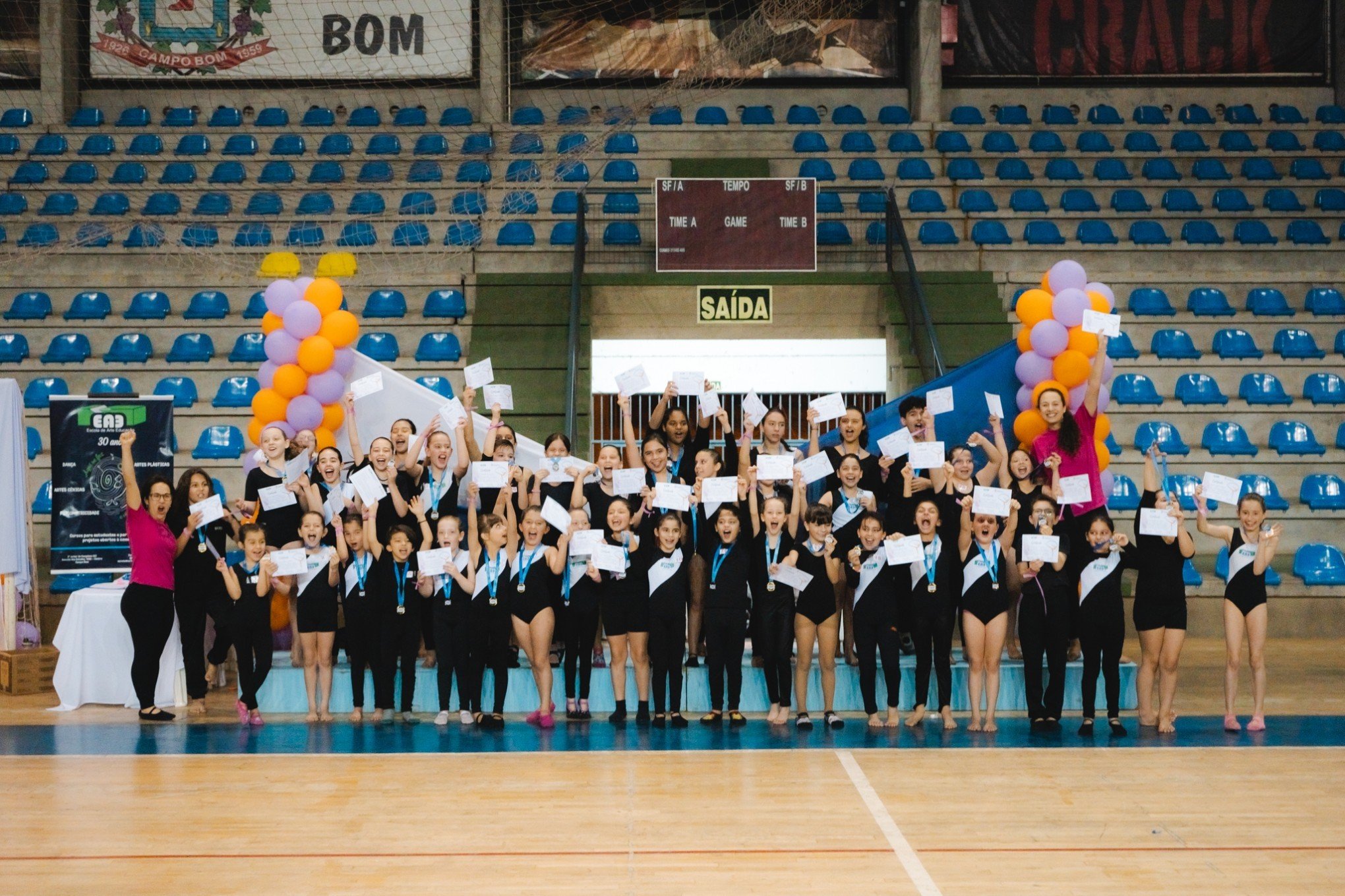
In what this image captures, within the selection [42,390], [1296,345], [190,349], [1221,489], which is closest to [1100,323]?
[1221,489]

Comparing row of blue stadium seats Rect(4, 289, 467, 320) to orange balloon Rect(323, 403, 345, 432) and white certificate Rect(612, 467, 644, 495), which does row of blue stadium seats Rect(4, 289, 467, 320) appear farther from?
white certificate Rect(612, 467, 644, 495)

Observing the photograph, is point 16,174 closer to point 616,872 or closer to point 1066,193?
point 1066,193

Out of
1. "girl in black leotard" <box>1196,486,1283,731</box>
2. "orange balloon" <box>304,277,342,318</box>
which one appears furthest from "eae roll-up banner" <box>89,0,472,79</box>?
"girl in black leotard" <box>1196,486,1283,731</box>

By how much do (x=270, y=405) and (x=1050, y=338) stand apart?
541cm

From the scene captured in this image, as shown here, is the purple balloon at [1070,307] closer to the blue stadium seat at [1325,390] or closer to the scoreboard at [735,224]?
the scoreboard at [735,224]

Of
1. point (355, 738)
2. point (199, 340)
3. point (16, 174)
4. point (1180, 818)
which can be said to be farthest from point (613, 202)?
point (1180, 818)

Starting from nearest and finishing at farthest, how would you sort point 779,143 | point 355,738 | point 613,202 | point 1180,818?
point 1180,818 < point 355,738 < point 613,202 < point 779,143

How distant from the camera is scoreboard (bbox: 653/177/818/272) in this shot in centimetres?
1248

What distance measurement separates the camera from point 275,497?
793 centimetres

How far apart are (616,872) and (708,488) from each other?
2966mm

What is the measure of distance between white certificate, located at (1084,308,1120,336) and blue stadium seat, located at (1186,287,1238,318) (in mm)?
6349

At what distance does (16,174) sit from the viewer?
51.0 feet

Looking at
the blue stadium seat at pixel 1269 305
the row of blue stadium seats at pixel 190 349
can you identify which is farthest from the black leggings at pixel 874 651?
the blue stadium seat at pixel 1269 305

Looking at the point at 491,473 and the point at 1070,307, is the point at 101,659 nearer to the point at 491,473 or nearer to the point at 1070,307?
the point at 491,473
